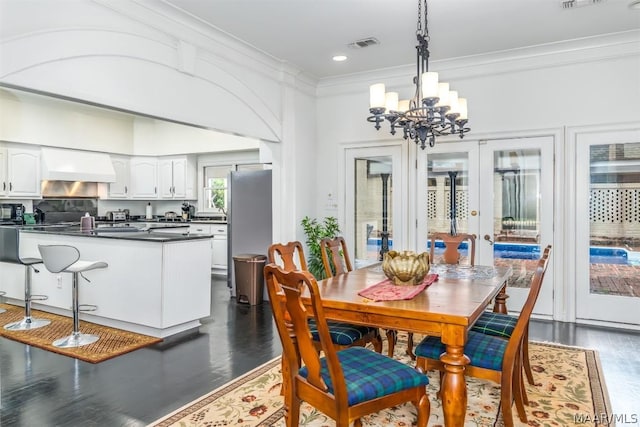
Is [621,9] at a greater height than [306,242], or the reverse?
[621,9]

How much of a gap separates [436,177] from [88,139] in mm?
5880

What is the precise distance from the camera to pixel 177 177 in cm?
807

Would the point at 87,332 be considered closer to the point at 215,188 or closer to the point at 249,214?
the point at 249,214

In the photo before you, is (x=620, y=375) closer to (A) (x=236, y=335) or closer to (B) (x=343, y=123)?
(A) (x=236, y=335)

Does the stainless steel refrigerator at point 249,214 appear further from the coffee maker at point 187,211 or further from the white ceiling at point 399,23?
the coffee maker at point 187,211

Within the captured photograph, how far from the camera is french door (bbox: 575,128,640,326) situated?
427cm

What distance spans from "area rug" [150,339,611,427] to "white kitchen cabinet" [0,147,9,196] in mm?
5479

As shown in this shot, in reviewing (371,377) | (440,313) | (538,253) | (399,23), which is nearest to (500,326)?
(440,313)

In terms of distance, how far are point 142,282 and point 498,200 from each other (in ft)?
12.7

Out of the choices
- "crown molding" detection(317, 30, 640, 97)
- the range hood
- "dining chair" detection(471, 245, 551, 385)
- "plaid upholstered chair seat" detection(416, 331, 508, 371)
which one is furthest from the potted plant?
the range hood

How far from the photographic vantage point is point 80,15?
117 inches

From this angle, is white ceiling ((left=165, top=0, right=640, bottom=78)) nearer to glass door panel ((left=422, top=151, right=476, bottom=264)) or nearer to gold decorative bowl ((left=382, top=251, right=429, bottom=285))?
glass door panel ((left=422, top=151, right=476, bottom=264))

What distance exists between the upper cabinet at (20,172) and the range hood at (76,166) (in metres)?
0.12

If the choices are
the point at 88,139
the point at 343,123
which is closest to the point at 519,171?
the point at 343,123
